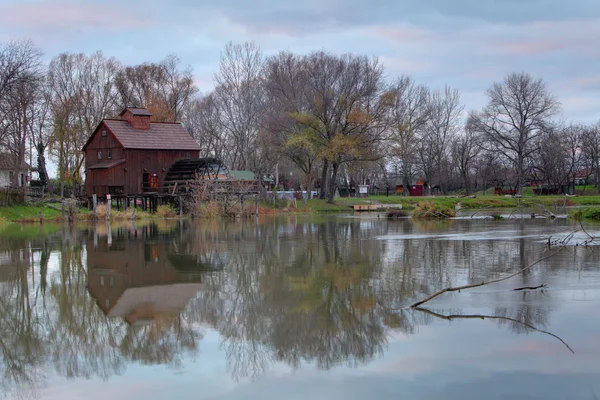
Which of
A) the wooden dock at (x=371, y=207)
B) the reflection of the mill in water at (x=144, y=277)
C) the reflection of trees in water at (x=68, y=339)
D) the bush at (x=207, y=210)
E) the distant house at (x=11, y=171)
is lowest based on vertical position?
the reflection of trees in water at (x=68, y=339)

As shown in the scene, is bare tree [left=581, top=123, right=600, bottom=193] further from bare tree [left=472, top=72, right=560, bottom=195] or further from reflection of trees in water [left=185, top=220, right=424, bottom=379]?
reflection of trees in water [left=185, top=220, right=424, bottom=379]

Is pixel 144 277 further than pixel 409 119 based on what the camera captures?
No

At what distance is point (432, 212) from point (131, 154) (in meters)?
25.8

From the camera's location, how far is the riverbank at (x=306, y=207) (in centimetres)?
4756

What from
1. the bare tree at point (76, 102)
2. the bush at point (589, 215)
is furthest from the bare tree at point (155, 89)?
the bush at point (589, 215)

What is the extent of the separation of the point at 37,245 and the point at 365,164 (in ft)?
130

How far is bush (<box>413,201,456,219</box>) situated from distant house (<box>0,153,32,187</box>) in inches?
1254

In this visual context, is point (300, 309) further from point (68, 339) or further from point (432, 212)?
point (432, 212)

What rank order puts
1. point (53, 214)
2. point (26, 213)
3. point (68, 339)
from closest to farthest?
1. point (68, 339)
2. point (26, 213)
3. point (53, 214)

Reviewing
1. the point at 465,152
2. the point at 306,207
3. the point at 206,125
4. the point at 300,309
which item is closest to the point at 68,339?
the point at 300,309

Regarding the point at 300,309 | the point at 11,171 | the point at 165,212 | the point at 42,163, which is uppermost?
the point at 42,163

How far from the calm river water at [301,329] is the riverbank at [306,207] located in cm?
2885

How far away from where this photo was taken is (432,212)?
45.0 m

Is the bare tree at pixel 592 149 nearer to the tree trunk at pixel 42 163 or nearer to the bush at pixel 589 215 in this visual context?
the bush at pixel 589 215
